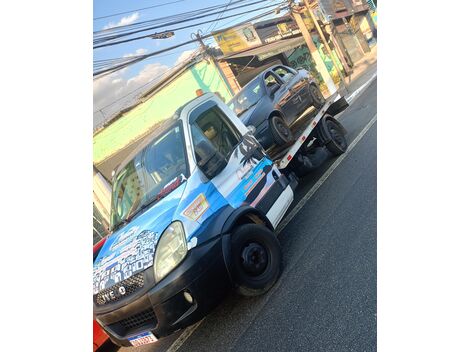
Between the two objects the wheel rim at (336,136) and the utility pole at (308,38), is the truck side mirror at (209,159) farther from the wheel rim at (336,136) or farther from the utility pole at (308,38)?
the utility pole at (308,38)

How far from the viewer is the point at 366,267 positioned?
11.0 feet

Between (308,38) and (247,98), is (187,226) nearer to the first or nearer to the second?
(247,98)

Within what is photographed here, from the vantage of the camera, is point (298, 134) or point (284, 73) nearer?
point (298, 134)

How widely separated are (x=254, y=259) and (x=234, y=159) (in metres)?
1.19

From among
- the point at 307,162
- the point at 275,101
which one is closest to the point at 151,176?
the point at 307,162

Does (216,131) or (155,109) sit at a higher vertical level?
(155,109)

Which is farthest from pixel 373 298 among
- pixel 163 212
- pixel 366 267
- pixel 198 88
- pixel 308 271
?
pixel 198 88

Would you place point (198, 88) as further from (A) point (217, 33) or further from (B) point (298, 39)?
(B) point (298, 39)

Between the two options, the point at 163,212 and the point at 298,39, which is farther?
the point at 298,39

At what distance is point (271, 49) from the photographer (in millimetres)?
18125

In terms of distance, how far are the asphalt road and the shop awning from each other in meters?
13.3

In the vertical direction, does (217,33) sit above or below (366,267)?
above
